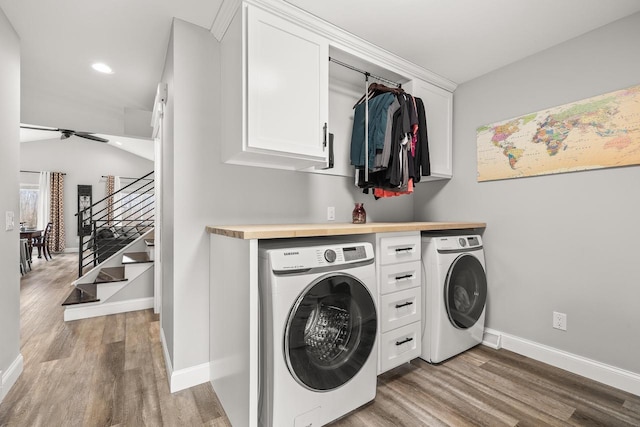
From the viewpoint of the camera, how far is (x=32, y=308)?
3354 mm

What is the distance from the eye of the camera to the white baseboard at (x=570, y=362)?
181 centimetres

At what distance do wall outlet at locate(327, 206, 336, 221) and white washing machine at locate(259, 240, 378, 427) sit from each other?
909mm

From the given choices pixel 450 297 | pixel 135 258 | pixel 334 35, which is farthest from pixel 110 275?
pixel 450 297

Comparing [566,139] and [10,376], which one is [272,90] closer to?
[566,139]

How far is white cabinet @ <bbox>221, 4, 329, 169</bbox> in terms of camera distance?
1.64 meters

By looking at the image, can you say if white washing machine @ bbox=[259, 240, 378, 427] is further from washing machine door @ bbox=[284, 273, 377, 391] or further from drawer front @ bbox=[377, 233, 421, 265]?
drawer front @ bbox=[377, 233, 421, 265]

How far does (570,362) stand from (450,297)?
2.99 feet

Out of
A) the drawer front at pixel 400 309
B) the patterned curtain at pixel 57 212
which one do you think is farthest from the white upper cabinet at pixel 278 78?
the patterned curtain at pixel 57 212

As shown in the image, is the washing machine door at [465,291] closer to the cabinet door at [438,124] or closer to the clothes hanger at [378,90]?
the cabinet door at [438,124]

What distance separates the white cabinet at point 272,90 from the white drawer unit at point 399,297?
76 cm

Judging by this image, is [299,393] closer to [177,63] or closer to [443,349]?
[443,349]

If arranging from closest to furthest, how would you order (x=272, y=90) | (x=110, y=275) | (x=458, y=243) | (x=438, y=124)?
(x=272, y=90) < (x=458, y=243) < (x=438, y=124) < (x=110, y=275)

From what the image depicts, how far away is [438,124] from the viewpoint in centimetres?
271

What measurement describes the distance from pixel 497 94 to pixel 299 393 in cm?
270
